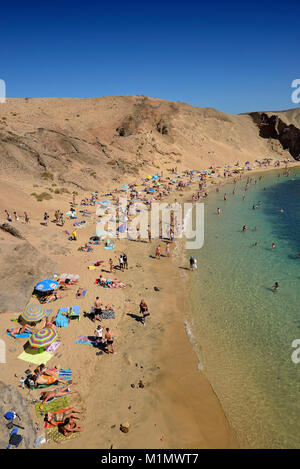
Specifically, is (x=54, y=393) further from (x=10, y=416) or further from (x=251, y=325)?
(x=251, y=325)

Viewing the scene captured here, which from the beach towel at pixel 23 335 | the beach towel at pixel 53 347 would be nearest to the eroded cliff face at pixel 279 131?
the beach towel at pixel 53 347

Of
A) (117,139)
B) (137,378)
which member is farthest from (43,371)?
(117,139)

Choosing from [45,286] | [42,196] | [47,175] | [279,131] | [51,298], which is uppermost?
[279,131]

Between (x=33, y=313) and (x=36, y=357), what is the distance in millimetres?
2053

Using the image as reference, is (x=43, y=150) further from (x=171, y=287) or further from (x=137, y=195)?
(x=171, y=287)

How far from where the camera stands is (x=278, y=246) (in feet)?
78.3

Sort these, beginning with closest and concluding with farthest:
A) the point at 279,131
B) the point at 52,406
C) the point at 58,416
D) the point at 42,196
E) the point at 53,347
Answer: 1. the point at 58,416
2. the point at 52,406
3. the point at 53,347
4. the point at 42,196
5. the point at 279,131

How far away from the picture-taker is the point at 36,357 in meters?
10.5

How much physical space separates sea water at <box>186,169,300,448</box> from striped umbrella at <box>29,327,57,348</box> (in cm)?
659

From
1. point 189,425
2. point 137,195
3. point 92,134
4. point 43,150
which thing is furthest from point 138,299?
point 92,134

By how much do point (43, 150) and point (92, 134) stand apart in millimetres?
19936

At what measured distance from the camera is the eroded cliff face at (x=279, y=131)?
86188 millimetres

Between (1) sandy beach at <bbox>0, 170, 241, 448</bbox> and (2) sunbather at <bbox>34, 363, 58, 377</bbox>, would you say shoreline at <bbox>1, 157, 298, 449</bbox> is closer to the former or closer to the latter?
(1) sandy beach at <bbox>0, 170, 241, 448</bbox>

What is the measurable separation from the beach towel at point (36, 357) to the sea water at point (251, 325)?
6544mm
